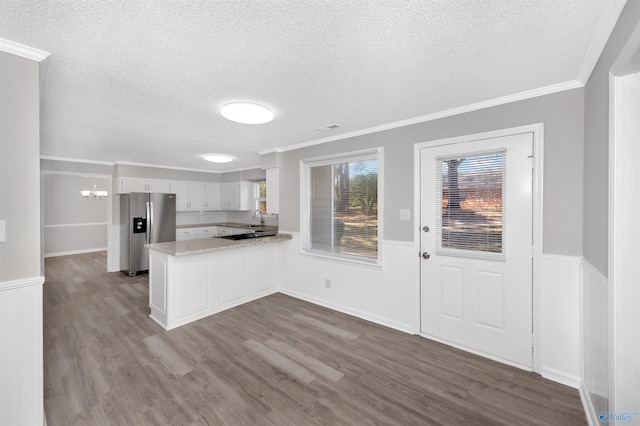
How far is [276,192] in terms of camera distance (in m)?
4.54

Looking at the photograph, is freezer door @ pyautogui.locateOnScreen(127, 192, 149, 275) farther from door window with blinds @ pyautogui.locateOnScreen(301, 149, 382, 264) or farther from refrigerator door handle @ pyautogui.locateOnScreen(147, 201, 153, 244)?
door window with blinds @ pyautogui.locateOnScreen(301, 149, 382, 264)

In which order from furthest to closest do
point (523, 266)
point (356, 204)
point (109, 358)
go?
point (356, 204) < point (109, 358) < point (523, 266)

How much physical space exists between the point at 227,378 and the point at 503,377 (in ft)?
7.65

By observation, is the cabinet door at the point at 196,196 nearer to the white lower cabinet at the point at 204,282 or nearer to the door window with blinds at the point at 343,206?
the white lower cabinet at the point at 204,282

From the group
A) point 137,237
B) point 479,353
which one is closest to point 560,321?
point 479,353

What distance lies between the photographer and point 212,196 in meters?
7.17

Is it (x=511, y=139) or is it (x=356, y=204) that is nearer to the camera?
(x=511, y=139)

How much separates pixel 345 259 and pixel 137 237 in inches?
177

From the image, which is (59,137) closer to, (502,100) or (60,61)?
(60,61)

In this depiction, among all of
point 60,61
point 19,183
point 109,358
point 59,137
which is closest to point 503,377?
point 109,358

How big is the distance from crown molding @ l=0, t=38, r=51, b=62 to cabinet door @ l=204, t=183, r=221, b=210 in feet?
18.0

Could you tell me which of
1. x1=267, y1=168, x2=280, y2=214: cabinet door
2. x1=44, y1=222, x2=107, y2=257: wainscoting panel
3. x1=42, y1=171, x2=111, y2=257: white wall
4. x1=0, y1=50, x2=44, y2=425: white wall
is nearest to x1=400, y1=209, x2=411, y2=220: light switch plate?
x1=267, y1=168, x2=280, y2=214: cabinet door

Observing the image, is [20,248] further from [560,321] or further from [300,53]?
[560,321]

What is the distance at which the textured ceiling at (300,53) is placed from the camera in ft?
4.36
